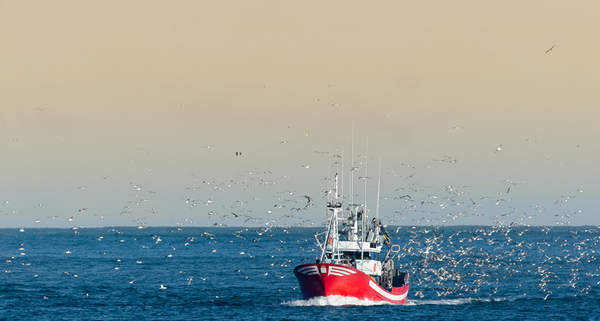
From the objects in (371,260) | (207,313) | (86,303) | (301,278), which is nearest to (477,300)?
(371,260)

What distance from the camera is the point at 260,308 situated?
208 ft

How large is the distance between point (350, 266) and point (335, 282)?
6.38ft

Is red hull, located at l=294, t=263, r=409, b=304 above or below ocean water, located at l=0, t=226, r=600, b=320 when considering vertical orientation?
above

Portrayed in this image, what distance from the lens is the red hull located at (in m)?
56.0

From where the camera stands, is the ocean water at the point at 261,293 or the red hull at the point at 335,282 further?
the ocean water at the point at 261,293

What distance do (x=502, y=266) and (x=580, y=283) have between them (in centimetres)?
2957

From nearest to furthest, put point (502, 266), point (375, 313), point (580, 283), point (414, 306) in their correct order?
1. point (375, 313)
2. point (414, 306)
3. point (580, 283)
4. point (502, 266)

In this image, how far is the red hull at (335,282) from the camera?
56.0 metres

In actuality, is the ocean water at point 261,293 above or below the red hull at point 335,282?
below

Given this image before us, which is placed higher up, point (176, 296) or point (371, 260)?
point (371, 260)

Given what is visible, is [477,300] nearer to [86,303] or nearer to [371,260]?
[371,260]

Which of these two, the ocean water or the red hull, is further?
the ocean water

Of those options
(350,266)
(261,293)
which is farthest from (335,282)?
(261,293)

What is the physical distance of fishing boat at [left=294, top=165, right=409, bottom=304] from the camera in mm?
56656
